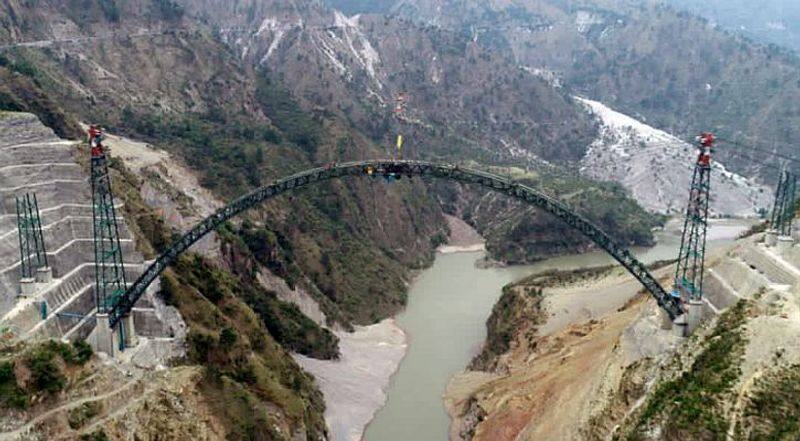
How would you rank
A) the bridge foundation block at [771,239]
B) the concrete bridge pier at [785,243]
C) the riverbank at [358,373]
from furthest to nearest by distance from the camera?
the riverbank at [358,373], the bridge foundation block at [771,239], the concrete bridge pier at [785,243]

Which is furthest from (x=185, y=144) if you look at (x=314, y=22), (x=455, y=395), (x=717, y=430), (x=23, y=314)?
(x=314, y=22)

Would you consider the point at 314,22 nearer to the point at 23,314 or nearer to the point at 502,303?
the point at 502,303

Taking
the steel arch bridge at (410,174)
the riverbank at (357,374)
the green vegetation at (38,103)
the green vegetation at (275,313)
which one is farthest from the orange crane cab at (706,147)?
the green vegetation at (38,103)

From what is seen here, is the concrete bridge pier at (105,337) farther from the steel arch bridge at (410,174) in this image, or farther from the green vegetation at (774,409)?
the green vegetation at (774,409)

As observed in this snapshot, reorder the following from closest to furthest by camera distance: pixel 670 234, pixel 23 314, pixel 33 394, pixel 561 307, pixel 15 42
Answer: pixel 33 394, pixel 23 314, pixel 561 307, pixel 15 42, pixel 670 234

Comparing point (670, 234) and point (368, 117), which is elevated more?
point (368, 117)

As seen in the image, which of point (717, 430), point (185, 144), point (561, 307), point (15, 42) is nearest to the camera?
point (717, 430)
